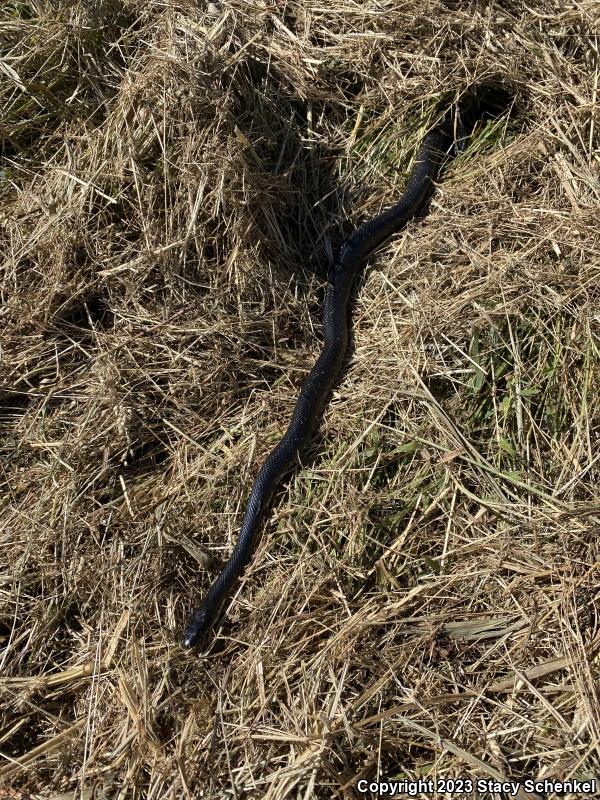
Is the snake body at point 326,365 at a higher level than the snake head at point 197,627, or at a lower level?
higher

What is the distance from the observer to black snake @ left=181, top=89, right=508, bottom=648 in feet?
10.5

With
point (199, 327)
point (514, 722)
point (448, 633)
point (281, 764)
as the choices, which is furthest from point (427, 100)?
point (281, 764)

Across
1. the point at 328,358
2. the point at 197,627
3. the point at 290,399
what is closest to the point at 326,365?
the point at 328,358

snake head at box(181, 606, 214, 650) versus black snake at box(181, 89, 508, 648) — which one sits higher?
black snake at box(181, 89, 508, 648)

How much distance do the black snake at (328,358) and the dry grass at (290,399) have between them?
10 cm

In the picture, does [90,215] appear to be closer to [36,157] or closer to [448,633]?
[36,157]

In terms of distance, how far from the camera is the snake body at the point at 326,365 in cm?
319

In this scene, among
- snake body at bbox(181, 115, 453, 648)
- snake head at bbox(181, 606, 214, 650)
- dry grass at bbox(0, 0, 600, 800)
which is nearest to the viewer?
dry grass at bbox(0, 0, 600, 800)

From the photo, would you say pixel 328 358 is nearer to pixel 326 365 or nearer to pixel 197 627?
pixel 326 365

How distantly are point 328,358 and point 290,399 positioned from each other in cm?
31

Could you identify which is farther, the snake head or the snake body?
the snake body

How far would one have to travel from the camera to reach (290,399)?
12.1 feet

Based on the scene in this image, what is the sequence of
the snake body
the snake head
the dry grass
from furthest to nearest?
the snake body < the snake head < the dry grass

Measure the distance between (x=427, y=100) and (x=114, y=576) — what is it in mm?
3448
